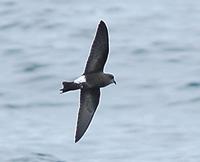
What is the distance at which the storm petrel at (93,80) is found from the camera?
8484 millimetres

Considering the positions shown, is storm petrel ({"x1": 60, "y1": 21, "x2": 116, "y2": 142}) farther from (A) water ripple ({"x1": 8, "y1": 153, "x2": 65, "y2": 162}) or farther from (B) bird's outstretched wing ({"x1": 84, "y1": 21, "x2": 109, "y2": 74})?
(A) water ripple ({"x1": 8, "y1": 153, "x2": 65, "y2": 162})

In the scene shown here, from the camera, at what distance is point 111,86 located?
15.3m

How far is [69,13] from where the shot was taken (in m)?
19.0

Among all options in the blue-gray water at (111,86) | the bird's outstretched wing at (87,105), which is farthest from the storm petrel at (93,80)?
the blue-gray water at (111,86)

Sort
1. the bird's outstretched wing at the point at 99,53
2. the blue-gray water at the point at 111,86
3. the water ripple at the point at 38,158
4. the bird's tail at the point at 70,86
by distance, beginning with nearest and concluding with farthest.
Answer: the bird's tail at the point at 70,86 → the bird's outstretched wing at the point at 99,53 → the water ripple at the point at 38,158 → the blue-gray water at the point at 111,86

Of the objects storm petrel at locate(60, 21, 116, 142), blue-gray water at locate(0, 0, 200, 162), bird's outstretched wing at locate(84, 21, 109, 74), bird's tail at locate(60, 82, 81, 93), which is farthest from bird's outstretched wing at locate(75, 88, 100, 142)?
blue-gray water at locate(0, 0, 200, 162)

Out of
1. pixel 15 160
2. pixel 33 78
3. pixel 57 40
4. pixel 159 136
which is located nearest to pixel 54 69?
pixel 33 78

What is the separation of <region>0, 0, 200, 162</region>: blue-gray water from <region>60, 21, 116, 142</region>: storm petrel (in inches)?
111

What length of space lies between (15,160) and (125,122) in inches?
104

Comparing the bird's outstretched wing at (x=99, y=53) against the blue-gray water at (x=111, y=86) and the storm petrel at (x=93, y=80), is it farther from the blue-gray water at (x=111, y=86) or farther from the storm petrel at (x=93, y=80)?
the blue-gray water at (x=111, y=86)

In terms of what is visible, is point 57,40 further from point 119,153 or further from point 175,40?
point 119,153

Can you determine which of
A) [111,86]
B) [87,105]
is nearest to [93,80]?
[87,105]

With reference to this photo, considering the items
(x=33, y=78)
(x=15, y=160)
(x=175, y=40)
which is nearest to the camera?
(x=15, y=160)

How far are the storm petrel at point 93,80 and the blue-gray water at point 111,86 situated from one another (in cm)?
283
